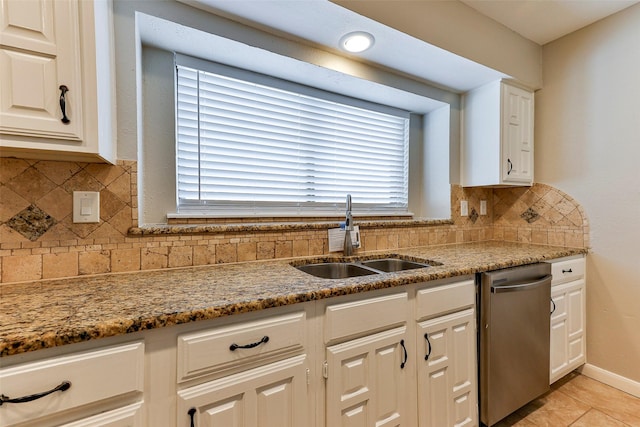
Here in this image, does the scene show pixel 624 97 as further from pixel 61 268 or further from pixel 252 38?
pixel 61 268

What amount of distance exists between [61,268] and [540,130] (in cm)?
314

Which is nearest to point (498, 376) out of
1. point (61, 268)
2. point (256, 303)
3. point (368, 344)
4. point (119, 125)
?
point (368, 344)

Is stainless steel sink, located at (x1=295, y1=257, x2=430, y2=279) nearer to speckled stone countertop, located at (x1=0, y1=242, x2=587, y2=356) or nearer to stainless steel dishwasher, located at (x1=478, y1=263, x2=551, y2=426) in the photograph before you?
speckled stone countertop, located at (x1=0, y1=242, x2=587, y2=356)

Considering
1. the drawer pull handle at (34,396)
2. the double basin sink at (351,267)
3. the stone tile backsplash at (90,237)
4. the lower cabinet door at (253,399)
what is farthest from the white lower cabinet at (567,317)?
the drawer pull handle at (34,396)

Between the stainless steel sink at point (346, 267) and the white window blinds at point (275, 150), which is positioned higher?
the white window blinds at point (275, 150)

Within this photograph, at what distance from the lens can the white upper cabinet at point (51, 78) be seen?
2.84 feet

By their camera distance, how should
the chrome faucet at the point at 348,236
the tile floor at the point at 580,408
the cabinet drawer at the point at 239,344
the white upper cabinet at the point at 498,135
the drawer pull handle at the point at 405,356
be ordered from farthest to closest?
Answer: the white upper cabinet at the point at 498,135 → the chrome faucet at the point at 348,236 → the tile floor at the point at 580,408 → the drawer pull handle at the point at 405,356 → the cabinet drawer at the point at 239,344

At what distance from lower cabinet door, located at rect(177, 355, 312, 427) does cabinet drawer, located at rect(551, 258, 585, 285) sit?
175 cm

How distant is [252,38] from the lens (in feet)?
4.97

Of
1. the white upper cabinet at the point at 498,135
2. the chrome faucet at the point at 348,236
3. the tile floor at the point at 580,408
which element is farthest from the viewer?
the white upper cabinet at the point at 498,135

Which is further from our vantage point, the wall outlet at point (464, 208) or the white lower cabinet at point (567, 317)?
the wall outlet at point (464, 208)

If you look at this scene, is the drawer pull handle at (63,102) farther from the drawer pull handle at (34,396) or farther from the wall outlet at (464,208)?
the wall outlet at (464,208)

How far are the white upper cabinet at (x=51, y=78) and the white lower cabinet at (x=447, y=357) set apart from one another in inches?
58.3

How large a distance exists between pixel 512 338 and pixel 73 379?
1.89m
